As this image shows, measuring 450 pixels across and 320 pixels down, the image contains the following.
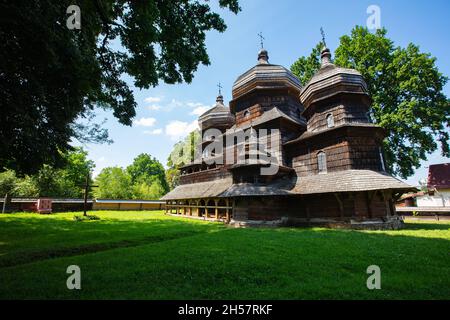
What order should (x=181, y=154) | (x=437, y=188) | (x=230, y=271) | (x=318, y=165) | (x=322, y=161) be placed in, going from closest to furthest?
1. (x=230, y=271)
2. (x=322, y=161)
3. (x=318, y=165)
4. (x=437, y=188)
5. (x=181, y=154)

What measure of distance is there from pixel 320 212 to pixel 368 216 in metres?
2.63

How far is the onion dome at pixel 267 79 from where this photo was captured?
1998cm

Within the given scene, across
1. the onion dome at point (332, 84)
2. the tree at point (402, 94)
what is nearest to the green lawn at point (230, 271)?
the onion dome at point (332, 84)

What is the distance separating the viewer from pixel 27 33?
15.2 feet

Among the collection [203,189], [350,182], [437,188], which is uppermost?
[350,182]

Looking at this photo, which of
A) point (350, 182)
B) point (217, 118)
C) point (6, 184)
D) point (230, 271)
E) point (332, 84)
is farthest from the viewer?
point (6, 184)

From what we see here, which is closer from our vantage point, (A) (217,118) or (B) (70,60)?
(B) (70,60)

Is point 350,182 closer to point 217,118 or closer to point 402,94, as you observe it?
point 402,94

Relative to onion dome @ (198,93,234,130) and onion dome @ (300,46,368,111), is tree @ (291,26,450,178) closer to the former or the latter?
onion dome @ (300,46,368,111)

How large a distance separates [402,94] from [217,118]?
17841 millimetres

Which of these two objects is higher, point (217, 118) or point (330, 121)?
point (217, 118)

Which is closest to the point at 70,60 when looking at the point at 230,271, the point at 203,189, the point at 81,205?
the point at 230,271

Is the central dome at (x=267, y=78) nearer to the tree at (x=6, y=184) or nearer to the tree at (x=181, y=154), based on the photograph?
the tree at (x=181, y=154)

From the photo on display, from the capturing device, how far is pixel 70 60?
17.2 ft
